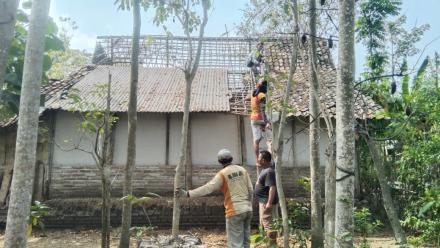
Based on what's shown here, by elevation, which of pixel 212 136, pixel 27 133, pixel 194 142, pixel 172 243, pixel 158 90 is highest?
pixel 158 90

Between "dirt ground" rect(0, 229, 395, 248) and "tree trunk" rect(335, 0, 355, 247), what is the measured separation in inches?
171

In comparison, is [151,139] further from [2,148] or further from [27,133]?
[27,133]

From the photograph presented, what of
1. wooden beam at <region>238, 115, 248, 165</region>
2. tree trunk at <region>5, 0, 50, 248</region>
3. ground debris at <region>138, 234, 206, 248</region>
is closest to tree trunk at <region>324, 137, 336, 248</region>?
ground debris at <region>138, 234, 206, 248</region>

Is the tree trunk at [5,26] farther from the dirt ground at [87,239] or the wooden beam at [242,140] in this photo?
the wooden beam at [242,140]

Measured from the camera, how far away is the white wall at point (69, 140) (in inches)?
392

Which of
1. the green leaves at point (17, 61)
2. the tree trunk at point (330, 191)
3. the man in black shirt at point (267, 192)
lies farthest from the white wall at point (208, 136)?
the green leaves at point (17, 61)

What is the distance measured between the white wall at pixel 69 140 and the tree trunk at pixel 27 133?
23.7ft

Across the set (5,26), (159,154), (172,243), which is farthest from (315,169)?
(159,154)

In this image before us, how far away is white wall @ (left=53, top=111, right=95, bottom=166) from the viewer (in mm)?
9961

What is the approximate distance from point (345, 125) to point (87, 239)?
23.0ft

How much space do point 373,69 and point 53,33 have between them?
11.1 ft

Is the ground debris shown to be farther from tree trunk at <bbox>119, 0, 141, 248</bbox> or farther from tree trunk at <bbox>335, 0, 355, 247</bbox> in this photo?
tree trunk at <bbox>335, 0, 355, 247</bbox>

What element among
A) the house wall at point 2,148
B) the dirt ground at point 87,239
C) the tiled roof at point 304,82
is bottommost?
the dirt ground at point 87,239

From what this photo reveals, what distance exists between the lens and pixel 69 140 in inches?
391
